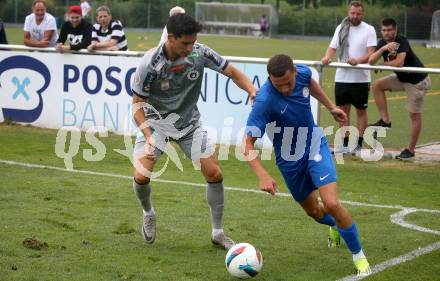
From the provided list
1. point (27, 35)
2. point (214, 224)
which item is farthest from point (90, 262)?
point (27, 35)

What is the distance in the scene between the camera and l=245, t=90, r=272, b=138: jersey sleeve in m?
6.80

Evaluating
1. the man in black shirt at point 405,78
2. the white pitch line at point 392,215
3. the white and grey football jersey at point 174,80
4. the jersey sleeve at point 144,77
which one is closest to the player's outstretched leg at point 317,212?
the white pitch line at point 392,215

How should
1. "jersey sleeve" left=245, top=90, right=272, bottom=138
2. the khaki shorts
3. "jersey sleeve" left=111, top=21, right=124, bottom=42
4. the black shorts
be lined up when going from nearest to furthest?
"jersey sleeve" left=245, top=90, right=272, bottom=138, the khaki shorts, the black shorts, "jersey sleeve" left=111, top=21, right=124, bottom=42

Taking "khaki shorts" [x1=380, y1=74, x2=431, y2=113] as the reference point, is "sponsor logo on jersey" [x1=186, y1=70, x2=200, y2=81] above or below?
above

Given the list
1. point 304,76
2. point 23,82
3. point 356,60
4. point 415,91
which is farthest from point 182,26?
point 23,82

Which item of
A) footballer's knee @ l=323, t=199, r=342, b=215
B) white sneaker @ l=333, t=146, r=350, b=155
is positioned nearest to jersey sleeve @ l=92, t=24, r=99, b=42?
white sneaker @ l=333, t=146, r=350, b=155

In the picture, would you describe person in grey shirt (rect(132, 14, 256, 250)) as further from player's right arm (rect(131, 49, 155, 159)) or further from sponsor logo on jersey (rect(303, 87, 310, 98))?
sponsor logo on jersey (rect(303, 87, 310, 98))

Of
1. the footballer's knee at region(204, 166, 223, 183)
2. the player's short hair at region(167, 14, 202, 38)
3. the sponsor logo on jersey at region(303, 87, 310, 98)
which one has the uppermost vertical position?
the player's short hair at region(167, 14, 202, 38)

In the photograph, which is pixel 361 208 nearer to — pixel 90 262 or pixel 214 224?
pixel 214 224

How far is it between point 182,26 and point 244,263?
6.28 feet

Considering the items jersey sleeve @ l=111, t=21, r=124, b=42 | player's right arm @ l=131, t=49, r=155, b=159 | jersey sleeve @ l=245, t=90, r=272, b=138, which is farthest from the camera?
jersey sleeve @ l=111, t=21, r=124, b=42

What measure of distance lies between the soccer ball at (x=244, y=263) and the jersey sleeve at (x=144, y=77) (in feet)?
5.36

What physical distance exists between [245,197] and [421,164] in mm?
3253

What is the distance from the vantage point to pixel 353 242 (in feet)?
21.8
